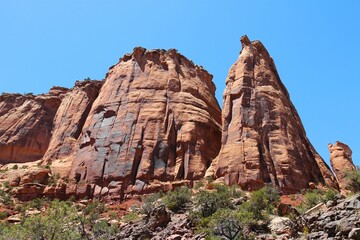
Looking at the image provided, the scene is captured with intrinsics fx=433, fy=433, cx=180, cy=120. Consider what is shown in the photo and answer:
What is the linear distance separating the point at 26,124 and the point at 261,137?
4433cm

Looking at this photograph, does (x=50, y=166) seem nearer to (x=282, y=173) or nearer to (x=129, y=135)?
(x=129, y=135)

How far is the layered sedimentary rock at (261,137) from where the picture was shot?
45406 mm

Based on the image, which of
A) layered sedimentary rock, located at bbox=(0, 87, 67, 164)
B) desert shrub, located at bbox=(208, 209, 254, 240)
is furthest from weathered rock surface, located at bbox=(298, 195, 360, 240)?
layered sedimentary rock, located at bbox=(0, 87, 67, 164)

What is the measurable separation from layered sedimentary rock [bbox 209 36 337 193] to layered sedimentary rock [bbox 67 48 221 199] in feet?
13.0

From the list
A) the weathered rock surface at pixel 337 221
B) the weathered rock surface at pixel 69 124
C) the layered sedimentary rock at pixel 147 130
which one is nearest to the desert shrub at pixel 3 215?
the layered sedimentary rock at pixel 147 130

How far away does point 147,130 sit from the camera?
176 feet

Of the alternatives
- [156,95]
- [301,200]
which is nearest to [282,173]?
[301,200]

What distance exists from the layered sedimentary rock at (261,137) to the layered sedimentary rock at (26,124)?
34.8m

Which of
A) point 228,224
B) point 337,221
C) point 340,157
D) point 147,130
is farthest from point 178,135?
point 337,221

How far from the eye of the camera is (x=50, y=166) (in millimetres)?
56469

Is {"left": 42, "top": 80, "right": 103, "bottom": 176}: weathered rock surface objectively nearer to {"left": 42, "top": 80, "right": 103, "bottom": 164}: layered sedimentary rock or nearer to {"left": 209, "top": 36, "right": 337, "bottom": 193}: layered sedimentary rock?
{"left": 42, "top": 80, "right": 103, "bottom": 164}: layered sedimentary rock

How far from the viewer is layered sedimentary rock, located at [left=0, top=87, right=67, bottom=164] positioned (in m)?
70.7

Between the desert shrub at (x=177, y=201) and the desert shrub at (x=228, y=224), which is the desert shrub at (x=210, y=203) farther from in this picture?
the desert shrub at (x=228, y=224)

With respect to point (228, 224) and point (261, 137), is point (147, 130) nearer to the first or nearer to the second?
point (261, 137)
